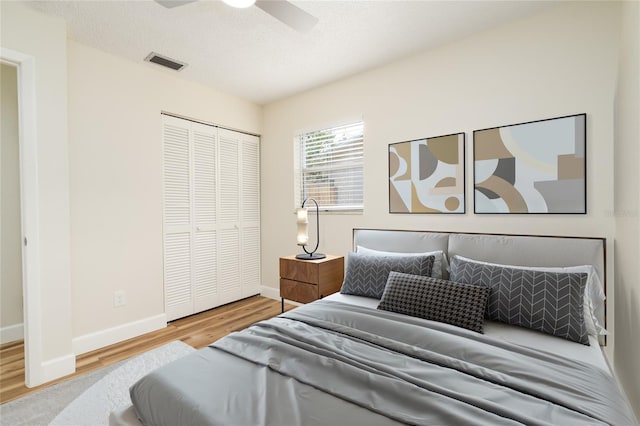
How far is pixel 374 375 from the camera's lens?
1189 mm

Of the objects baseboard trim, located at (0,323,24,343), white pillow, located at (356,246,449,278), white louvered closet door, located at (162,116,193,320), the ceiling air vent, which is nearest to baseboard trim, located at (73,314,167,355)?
white louvered closet door, located at (162,116,193,320)

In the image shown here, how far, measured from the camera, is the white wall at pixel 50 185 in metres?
2.21

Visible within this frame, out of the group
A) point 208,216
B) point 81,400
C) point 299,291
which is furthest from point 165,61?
point 81,400

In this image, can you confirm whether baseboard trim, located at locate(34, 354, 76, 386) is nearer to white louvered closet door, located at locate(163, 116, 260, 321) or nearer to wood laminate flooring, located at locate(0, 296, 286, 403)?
wood laminate flooring, located at locate(0, 296, 286, 403)

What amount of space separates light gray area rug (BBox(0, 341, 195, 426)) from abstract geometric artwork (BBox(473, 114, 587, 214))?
→ 2892 millimetres

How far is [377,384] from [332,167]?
8.71ft

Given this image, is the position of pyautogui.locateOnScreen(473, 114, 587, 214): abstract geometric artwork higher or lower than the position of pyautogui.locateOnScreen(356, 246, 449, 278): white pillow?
higher

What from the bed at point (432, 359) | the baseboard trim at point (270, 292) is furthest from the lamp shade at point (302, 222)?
the bed at point (432, 359)

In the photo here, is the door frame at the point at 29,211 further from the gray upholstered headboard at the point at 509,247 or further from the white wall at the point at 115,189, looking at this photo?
the gray upholstered headboard at the point at 509,247

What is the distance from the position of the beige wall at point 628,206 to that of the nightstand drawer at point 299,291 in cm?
211

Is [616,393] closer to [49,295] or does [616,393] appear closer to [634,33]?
[634,33]

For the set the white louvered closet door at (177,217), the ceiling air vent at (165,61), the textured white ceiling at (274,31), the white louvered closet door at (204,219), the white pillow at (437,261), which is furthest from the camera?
the white louvered closet door at (204,219)

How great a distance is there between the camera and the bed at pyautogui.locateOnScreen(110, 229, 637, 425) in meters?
1.04

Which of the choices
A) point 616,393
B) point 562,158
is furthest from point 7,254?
point 562,158
